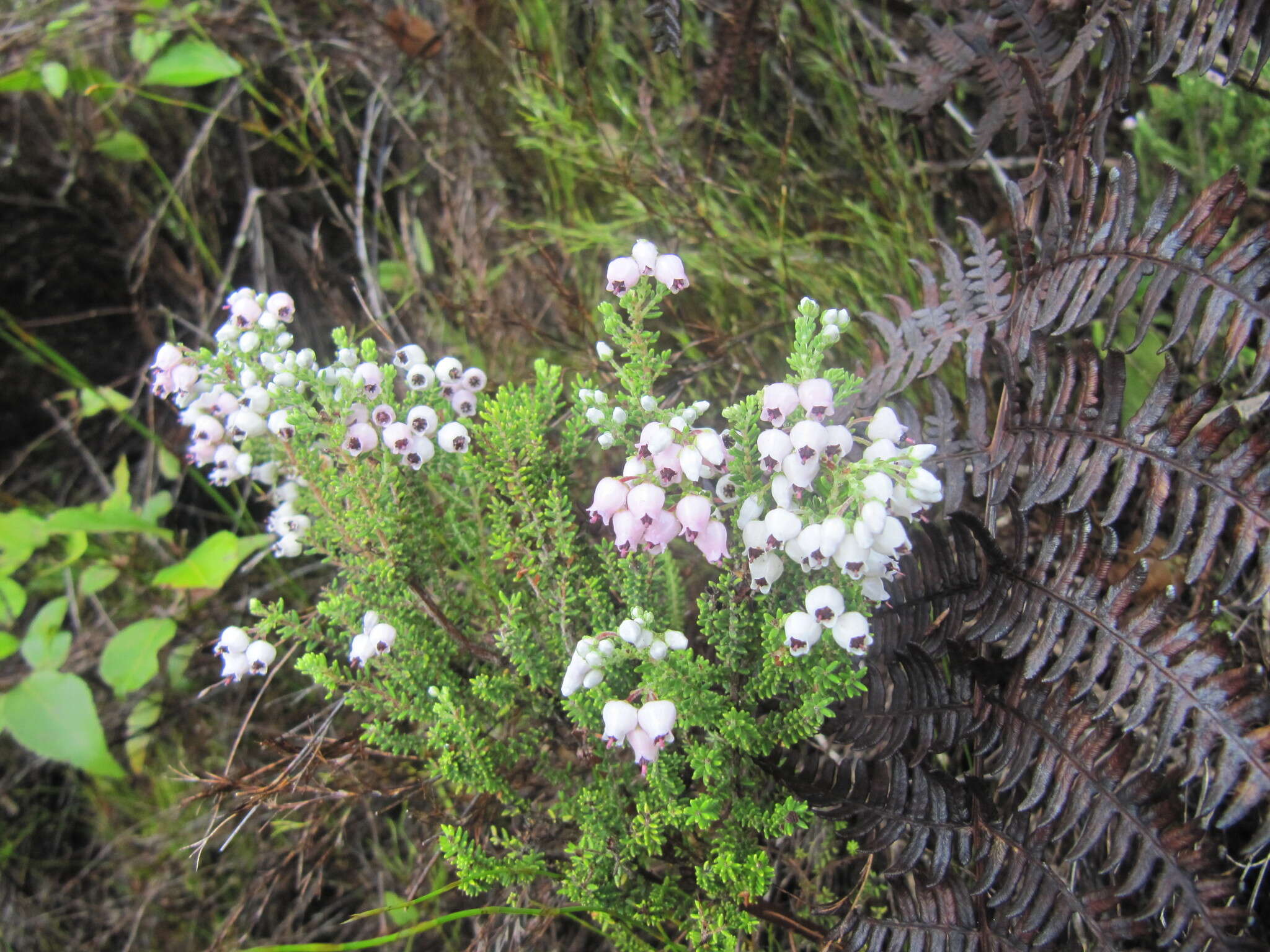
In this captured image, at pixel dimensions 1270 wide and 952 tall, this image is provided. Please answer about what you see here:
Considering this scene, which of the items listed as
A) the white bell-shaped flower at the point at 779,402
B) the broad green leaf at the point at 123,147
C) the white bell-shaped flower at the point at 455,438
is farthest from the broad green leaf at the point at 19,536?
the white bell-shaped flower at the point at 779,402

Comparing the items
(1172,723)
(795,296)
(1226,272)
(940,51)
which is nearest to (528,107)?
(795,296)

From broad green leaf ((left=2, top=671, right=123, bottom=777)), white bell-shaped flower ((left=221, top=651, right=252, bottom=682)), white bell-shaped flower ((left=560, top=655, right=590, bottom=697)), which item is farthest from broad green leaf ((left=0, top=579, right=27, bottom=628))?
white bell-shaped flower ((left=560, top=655, right=590, bottom=697))

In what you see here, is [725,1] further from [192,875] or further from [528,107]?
[192,875]

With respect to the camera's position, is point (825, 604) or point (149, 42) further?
point (149, 42)

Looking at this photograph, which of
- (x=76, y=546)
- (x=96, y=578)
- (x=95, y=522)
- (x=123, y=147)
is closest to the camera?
(x=95, y=522)

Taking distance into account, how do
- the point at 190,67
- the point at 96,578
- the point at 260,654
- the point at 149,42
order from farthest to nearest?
the point at 149,42 < the point at 190,67 < the point at 96,578 < the point at 260,654

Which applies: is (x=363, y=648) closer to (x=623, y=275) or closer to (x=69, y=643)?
(x=623, y=275)

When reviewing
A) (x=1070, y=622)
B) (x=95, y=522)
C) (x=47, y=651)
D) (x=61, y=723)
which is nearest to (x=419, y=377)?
(x=1070, y=622)
